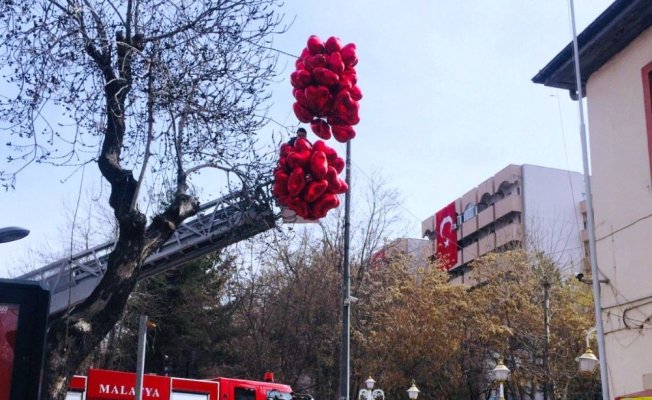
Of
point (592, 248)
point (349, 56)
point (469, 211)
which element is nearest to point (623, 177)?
point (592, 248)

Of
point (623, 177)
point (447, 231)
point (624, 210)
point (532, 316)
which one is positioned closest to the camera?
point (624, 210)

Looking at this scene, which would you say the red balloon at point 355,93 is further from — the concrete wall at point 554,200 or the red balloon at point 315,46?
the concrete wall at point 554,200

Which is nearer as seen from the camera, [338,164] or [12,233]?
[12,233]

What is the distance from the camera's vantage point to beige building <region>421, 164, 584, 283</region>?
5662cm

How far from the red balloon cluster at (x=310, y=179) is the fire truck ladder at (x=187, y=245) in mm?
2405

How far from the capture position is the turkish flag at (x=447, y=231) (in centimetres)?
6931

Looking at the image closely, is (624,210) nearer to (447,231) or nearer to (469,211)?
(469,211)

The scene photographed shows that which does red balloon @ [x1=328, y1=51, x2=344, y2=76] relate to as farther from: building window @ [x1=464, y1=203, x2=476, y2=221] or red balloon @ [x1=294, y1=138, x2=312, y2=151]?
building window @ [x1=464, y1=203, x2=476, y2=221]

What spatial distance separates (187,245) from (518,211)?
49.6 meters

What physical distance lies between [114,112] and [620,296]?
994 cm

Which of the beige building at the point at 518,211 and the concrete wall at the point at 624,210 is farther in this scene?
the beige building at the point at 518,211

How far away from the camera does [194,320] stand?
38812mm

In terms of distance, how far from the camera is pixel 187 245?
47.2ft

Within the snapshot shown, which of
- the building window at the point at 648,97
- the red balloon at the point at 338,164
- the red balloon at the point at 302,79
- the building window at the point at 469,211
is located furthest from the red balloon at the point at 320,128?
the building window at the point at 469,211
